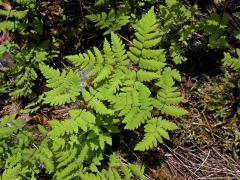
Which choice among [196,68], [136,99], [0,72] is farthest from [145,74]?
[0,72]

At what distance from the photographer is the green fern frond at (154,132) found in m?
3.59

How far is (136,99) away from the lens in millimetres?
3621

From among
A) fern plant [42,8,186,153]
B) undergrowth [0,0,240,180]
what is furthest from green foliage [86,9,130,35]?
fern plant [42,8,186,153]

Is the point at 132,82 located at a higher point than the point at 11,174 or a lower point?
higher

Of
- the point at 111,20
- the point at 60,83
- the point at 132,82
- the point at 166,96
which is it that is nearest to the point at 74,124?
the point at 60,83

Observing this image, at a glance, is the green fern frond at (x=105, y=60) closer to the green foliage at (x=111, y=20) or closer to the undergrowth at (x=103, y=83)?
the undergrowth at (x=103, y=83)

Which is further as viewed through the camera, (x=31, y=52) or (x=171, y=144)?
(x=31, y=52)

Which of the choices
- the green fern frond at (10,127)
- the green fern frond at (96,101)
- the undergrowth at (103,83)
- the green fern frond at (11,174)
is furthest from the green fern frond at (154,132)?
the green fern frond at (10,127)

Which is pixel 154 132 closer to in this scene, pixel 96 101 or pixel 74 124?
pixel 96 101

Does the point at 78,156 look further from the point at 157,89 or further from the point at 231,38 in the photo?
the point at 231,38

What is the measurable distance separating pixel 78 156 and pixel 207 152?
1.39 metres

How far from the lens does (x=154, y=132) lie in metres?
3.66

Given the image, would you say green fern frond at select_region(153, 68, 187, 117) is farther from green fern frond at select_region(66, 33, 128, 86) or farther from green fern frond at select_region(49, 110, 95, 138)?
green fern frond at select_region(49, 110, 95, 138)

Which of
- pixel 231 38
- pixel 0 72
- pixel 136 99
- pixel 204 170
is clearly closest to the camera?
pixel 136 99
